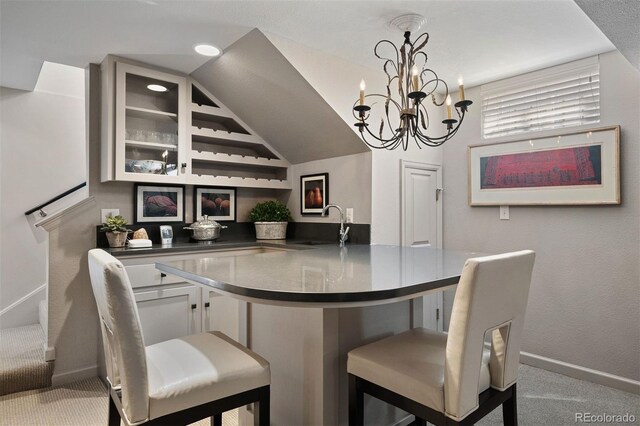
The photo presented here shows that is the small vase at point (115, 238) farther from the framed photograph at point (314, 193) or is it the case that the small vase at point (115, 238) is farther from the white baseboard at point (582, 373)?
the white baseboard at point (582, 373)

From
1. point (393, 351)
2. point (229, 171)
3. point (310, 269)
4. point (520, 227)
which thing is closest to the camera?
point (393, 351)

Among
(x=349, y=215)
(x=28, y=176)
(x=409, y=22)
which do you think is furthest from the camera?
(x=28, y=176)

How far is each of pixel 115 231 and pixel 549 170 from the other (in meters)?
3.24

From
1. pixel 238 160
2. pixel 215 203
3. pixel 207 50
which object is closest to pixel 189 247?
pixel 215 203

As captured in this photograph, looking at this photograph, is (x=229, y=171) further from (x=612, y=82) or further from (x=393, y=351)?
(x=612, y=82)

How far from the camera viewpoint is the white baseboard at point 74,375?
2.58 metres

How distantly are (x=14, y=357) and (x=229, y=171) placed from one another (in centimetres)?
214

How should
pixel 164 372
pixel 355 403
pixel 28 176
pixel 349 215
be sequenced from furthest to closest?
pixel 28 176 < pixel 349 215 < pixel 355 403 < pixel 164 372

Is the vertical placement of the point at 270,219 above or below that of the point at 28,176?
below

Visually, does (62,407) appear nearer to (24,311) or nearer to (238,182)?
(24,311)

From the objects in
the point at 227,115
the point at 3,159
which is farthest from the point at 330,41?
the point at 3,159

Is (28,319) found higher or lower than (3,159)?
lower

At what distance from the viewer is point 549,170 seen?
9.52 ft

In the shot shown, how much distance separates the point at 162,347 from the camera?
1.43 metres
